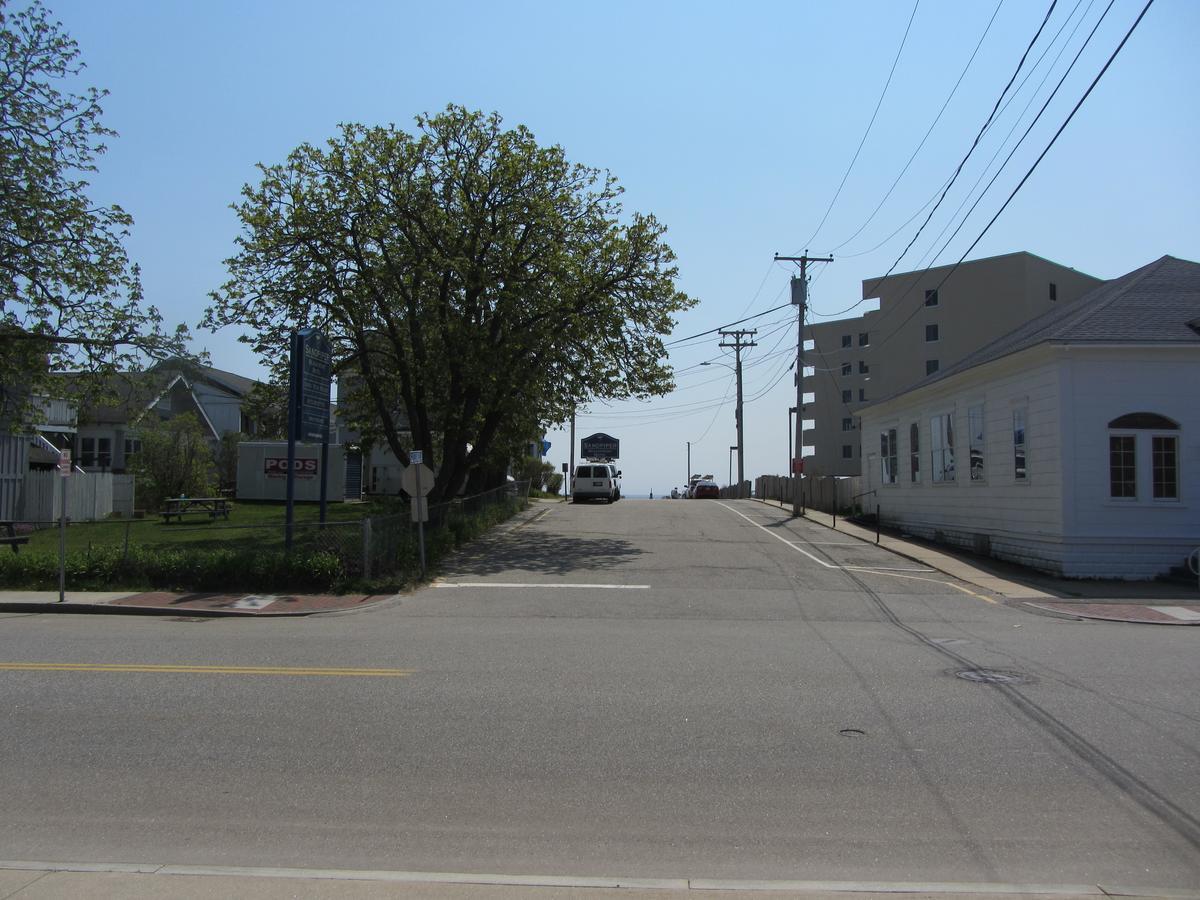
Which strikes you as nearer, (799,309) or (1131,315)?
(1131,315)

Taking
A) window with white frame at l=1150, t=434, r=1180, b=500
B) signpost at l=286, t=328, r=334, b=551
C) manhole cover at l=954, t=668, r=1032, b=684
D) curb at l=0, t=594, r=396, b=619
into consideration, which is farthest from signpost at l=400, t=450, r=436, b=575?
window with white frame at l=1150, t=434, r=1180, b=500

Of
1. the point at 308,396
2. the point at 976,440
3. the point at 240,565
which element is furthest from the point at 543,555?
the point at 976,440

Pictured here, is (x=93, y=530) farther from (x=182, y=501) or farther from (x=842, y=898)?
(x=842, y=898)

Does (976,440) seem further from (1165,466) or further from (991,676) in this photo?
(991,676)

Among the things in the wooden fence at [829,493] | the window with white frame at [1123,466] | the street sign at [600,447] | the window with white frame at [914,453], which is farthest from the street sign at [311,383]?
the street sign at [600,447]

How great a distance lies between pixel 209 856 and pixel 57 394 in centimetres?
2256

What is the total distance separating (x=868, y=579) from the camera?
18.3 meters

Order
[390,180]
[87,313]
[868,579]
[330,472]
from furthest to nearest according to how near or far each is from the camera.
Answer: [330,472] → [390,180] → [87,313] → [868,579]

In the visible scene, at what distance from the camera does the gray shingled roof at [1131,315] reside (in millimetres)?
18641

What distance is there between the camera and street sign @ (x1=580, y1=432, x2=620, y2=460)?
2694 inches

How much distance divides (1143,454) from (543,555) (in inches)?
529

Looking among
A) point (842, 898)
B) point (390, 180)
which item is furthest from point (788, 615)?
point (390, 180)

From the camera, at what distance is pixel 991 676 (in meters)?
9.54

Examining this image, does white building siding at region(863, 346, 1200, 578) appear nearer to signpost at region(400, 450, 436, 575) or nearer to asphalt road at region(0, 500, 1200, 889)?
asphalt road at region(0, 500, 1200, 889)
